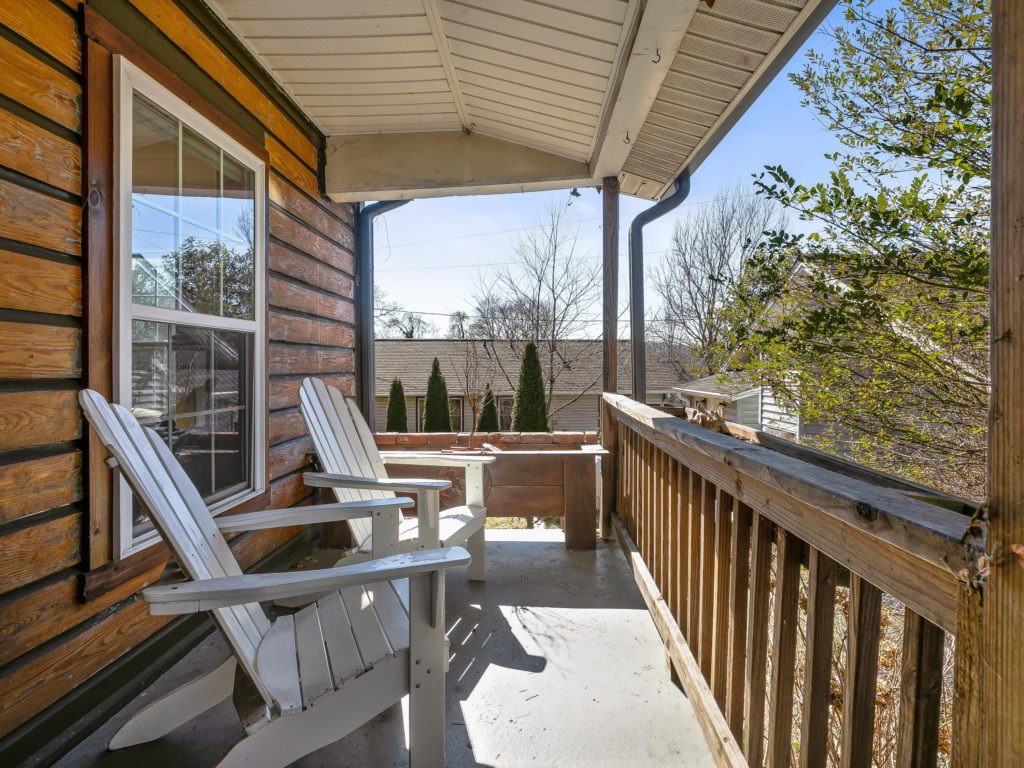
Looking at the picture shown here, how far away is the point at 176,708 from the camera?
1.58 m

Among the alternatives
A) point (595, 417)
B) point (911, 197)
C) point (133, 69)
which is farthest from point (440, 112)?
Result: point (595, 417)

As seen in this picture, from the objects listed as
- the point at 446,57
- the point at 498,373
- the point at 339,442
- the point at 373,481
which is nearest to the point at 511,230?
the point at 498,373

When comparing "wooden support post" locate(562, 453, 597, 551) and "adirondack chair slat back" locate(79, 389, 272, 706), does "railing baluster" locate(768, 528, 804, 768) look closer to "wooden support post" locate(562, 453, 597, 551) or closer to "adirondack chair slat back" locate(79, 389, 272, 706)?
"adirondack chair slat back" locate(79, 389, 272, 706)

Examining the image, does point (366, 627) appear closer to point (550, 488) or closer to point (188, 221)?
point (188, 221)

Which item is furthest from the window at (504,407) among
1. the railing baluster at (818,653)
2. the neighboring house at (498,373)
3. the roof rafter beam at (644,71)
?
the railing baluster at (818,653)

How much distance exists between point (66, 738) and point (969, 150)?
314 cm

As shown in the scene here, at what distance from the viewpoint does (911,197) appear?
6.21 feet

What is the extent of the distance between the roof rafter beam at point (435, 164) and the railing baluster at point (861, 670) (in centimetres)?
305

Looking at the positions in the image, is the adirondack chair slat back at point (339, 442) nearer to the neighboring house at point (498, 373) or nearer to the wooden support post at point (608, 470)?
the wooden support post at point (608, 470)

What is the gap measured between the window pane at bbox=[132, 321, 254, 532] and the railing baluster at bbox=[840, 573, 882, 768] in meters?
2.05

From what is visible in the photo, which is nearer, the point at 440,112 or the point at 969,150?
the point at 969,150

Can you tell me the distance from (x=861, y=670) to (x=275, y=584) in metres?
1.07

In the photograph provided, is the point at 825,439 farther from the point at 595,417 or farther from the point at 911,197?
the point at 595,417

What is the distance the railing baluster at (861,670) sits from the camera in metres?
0.80
